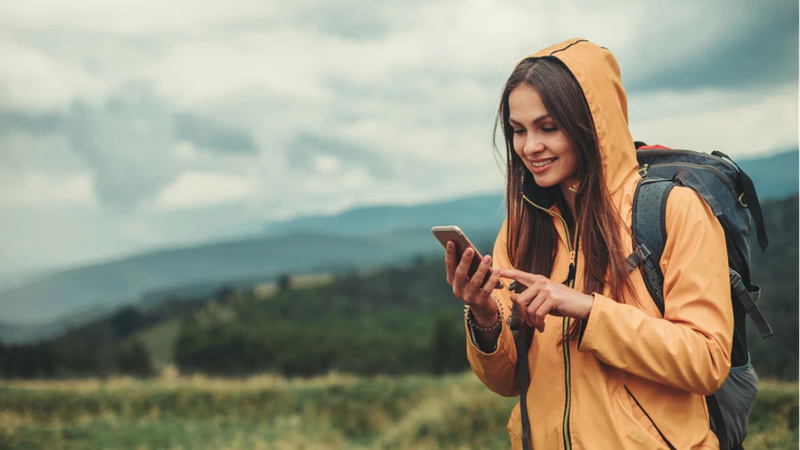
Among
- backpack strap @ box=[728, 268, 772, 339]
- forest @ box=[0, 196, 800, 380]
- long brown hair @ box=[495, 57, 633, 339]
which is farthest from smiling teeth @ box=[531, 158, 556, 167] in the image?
forest @ box=[0, 196, 800, 380]

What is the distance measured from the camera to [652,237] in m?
2.46

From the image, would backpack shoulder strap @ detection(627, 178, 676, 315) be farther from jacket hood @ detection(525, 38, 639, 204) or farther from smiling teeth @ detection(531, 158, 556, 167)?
smiling teeth @ detection(531, 158, 556, 167)

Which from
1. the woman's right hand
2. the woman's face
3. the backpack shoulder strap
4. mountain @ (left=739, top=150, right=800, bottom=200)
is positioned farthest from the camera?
mountain @ (left=739, top=150, right=800, bottom=200)

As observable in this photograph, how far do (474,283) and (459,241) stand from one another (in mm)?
191

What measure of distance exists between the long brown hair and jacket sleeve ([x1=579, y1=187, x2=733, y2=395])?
0.20 metres

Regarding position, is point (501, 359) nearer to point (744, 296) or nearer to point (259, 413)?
point (744, 296)

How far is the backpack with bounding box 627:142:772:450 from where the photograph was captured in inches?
97.3

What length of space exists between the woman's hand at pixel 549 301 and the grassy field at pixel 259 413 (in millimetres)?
Result: 4734

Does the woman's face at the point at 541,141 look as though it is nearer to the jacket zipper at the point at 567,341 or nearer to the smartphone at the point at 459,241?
the jacket zipper at the point at 567,341

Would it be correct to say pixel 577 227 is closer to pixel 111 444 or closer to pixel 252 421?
pixel 111 444

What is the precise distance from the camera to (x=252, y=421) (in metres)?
10.4

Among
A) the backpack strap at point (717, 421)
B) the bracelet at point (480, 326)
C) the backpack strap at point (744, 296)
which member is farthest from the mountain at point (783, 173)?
the bracelet at point (480, 326)

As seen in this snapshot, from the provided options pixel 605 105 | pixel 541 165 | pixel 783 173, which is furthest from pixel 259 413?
pixel 605 105

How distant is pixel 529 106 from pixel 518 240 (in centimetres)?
64
